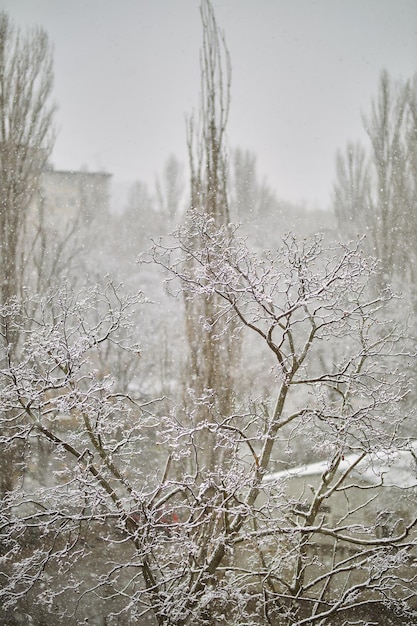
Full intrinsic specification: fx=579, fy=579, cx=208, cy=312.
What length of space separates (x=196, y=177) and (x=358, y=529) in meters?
3.00

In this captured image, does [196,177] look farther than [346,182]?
No

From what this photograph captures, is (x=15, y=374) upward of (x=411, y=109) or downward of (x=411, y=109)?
downward

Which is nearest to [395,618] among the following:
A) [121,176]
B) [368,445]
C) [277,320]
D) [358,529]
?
[358,529]

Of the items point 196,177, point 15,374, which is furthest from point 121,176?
point 15,374

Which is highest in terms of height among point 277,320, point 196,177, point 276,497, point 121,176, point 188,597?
point 121,176

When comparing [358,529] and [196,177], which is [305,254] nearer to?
[358,529]

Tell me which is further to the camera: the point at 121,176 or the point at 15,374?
the point at 121,176

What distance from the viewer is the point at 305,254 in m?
A: 2.64

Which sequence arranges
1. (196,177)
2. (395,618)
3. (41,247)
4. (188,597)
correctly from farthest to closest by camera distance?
(41,247) < (196,177) < (395,618) < (188,597)

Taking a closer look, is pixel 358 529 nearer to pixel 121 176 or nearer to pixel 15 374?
pixel 15 374

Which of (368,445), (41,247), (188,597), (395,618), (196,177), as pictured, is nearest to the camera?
(188,597)

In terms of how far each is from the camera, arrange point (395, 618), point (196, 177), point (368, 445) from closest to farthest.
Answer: point (368, 445) < point (395, 618) < point (196, 177)

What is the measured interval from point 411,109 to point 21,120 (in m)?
3.53

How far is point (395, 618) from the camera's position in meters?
3.78
